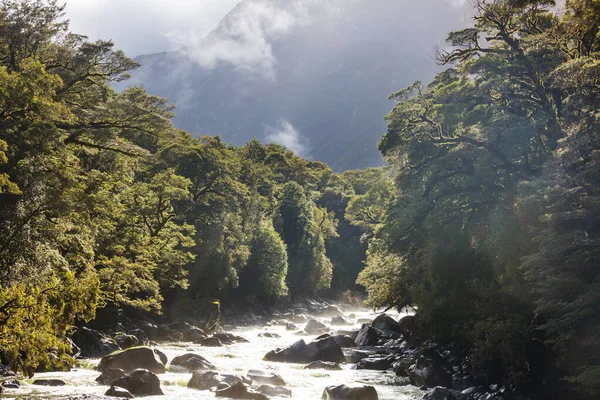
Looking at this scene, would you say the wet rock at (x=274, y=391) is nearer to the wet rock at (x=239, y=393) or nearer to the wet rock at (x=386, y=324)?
the wet rock at (x=239, y=393)

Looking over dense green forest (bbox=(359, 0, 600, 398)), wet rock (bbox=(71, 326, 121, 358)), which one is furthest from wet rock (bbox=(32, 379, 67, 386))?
dense green forest (bbox=(359, 0, 600, 398))

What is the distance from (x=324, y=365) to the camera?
2809 cm

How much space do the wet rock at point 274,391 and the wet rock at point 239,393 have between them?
1.06 meters

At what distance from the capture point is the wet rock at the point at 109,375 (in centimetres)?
1954

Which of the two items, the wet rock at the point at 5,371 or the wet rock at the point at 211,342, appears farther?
the wet rock at the point at 211,342

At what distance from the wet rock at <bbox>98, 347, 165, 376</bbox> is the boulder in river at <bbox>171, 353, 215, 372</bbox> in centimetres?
138

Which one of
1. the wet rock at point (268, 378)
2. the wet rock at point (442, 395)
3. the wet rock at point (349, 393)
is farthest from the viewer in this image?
the wet rock at point (268, 378)

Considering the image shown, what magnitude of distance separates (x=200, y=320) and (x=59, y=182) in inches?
991

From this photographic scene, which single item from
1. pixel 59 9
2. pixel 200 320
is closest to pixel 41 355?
pixel 59 9

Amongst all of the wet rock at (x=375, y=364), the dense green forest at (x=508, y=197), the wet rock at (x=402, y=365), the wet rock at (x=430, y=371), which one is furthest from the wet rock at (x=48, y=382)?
the dense green forest at (x=508, y=197)

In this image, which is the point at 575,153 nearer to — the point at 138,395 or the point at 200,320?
the point at 138,395

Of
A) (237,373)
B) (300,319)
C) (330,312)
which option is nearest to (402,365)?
(237,373)

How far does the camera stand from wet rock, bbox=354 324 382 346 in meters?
38.0

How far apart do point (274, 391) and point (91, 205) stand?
1091cm
